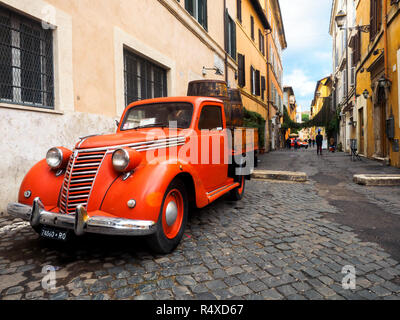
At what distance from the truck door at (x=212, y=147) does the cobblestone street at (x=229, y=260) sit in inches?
23.6

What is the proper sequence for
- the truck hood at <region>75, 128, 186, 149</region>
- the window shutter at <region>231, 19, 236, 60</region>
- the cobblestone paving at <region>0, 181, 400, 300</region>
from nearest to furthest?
the cobblestone paving at <region>0, 181, 400, 300</region>, the truck hood at <region>75, 128, 186, 149</region>, the window shutter at <region>231, 19, 236, 60</region>

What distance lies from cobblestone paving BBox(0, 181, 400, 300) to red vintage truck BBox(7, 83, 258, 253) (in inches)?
10.7

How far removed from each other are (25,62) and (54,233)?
3.36 m

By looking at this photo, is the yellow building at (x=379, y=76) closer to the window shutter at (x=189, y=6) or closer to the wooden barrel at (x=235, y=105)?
the wooden barrel at (x=235, y=105)

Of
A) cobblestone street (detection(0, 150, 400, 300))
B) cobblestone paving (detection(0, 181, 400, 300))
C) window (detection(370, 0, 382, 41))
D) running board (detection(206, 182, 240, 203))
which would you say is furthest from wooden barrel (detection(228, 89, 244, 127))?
window (detection(370, 0, 382, 41))

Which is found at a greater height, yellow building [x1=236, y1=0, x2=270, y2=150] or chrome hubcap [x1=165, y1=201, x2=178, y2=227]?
yellow building [x1=236, y1=0, x2=270, y2=150]

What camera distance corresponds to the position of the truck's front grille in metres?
2.52

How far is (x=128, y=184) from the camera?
2.44 metres

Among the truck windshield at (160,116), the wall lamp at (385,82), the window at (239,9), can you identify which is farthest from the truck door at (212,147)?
the window at (239,9)

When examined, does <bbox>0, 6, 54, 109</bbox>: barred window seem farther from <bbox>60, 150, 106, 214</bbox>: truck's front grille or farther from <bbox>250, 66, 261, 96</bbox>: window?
<bbox>250, 66, 261, 96</bbox>: window

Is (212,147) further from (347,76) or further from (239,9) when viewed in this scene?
(347,76)

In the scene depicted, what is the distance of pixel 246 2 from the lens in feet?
53.1

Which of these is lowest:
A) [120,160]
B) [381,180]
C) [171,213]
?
[381,180]

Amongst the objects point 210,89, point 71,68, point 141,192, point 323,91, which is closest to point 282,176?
Result: point 210,89
